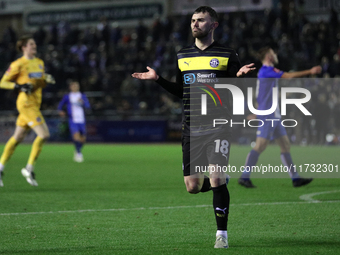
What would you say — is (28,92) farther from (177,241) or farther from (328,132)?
(328,132)

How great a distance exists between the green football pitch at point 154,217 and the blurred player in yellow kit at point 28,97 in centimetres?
72

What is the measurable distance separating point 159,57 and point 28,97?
18772mm

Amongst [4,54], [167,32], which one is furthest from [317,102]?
[4,54]

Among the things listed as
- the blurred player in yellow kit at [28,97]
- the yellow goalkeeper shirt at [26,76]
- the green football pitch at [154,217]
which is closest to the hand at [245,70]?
the green football pitch at [154,217]

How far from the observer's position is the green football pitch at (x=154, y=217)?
580 cm

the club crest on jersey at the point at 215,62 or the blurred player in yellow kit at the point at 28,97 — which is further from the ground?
the club crest on jersey at the point at 215,62

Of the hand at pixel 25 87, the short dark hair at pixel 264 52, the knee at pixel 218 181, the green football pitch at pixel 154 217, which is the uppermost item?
the short dark hair at pixel 264 52

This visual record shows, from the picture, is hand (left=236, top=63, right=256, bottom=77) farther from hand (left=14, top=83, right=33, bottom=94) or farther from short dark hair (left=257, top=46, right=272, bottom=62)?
hand (left=14, top=83, right=33, bottom=94)

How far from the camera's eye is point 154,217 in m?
7.73

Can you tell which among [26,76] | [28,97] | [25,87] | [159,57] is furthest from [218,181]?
[159,57]

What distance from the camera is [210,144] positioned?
5.88 m

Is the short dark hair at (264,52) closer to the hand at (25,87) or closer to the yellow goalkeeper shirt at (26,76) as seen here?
the yellow goalkeeper shirt at (26,76)

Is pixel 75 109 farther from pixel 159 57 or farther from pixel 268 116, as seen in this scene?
pixel 159 57

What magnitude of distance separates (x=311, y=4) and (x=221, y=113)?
28.6 meters
